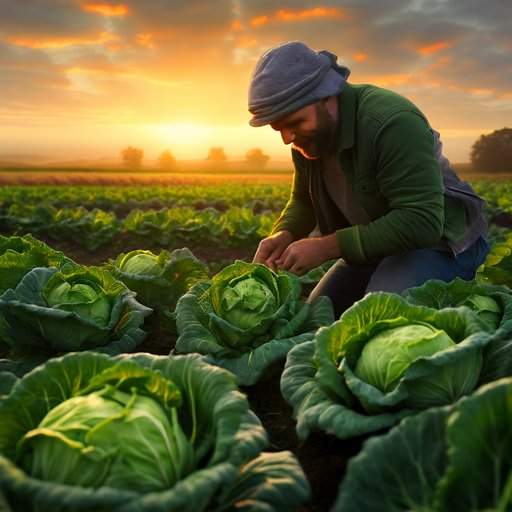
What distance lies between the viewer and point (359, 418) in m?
2.48

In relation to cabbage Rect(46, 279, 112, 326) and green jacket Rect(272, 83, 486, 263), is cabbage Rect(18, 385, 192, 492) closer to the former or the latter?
cabbage Rect(46, 279, 112, 326)

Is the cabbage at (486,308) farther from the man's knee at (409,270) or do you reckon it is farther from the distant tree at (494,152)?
the distant tree at (494,152)

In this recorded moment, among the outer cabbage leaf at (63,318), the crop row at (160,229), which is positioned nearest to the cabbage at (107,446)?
the outer cabbage leaf at (63,318)

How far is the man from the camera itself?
389 centimetres

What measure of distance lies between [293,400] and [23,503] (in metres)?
1.30

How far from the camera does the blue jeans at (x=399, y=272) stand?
417 cm

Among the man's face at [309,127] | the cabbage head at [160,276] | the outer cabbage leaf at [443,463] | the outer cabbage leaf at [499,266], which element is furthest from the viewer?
the outer cabbage leaf at [499,266]

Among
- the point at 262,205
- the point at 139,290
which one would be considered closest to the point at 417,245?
the point at 139,290

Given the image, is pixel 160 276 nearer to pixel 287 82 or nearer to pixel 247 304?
pixel 247 304

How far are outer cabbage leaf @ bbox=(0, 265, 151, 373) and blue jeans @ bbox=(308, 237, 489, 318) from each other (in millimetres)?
1648

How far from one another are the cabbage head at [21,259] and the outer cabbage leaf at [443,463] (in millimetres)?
3410

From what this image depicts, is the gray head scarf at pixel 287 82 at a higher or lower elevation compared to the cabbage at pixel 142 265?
higher

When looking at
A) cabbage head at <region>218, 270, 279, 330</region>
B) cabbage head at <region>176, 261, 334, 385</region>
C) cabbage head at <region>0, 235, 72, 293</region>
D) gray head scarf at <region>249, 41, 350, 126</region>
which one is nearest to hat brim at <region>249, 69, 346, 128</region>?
gray head scarf at <region>249, 41, 350, 126</region>

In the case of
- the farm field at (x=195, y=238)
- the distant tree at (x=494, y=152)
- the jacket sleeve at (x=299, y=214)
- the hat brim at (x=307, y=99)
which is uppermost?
the distant tree at (x=494, y=152)
